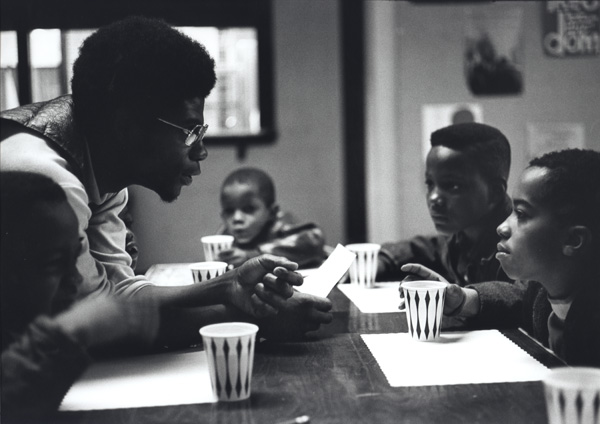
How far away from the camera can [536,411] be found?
0.88 metres

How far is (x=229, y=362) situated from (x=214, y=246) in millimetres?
961

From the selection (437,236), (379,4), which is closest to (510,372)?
(437,236)

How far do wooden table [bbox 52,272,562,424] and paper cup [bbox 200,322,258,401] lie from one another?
0.02 metres

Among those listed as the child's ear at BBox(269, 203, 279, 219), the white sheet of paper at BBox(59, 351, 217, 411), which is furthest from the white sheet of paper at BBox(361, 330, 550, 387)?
the child's ear at BBox(269, 203, 279, 219)

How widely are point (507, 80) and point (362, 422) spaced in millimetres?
1774

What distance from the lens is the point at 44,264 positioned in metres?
0.90

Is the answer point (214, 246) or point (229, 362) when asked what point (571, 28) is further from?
point (229, 362)

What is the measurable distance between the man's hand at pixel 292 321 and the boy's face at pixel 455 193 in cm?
51

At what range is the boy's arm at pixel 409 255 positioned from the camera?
72.4 inches

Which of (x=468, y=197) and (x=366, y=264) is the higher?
(x=468, y=197)

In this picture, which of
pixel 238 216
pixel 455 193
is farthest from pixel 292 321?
pixel 238 216

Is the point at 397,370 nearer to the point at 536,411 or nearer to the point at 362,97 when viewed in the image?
the point at 536,411

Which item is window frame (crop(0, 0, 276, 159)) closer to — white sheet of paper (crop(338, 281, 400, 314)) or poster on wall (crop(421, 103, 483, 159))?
white sheet of paper (crop(338, 281, 400, 314))

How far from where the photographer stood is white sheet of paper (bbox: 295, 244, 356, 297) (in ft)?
4.43
